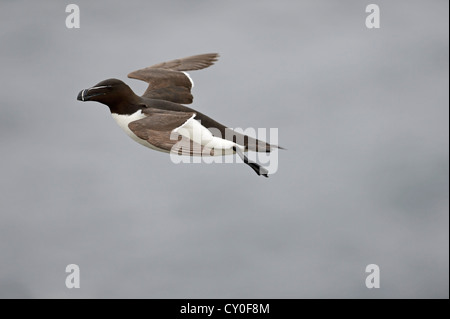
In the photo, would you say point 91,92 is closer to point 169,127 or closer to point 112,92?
point 112,92

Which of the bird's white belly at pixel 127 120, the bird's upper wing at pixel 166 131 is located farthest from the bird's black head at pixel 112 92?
the bird's upper wing at pixel 166 131

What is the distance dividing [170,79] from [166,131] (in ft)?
13.5

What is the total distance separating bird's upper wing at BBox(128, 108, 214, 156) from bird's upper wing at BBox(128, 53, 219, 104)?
2.81 metres

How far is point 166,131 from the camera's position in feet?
47.4

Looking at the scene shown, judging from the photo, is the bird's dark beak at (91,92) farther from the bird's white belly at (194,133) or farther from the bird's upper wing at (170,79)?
the bird's upper wing at (170,79)

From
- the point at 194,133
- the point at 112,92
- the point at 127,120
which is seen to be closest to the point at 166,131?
the point at 194,133

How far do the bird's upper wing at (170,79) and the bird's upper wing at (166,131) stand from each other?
2809mm

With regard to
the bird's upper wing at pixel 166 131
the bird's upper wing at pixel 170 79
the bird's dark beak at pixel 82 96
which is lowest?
the bird's upper wing at pixel 166 131

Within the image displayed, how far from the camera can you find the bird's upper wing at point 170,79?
59.1 feet

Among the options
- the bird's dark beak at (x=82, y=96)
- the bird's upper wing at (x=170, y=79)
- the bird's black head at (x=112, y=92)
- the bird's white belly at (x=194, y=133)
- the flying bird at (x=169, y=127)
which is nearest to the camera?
the flying bird at (x=169, y=127)

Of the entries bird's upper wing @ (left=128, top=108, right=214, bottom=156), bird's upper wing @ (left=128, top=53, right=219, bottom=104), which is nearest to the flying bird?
bird's upper wing @ (left=128, top=108, right=214, bottom=156)

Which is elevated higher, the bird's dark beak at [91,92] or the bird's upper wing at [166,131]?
the bird's dark beak at [91,92]

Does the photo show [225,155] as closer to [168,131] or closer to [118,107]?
[168,131]

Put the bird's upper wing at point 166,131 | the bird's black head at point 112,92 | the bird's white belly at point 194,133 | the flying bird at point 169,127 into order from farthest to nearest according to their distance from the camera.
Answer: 1. the bird's black head at point 112,92
2. the bird's white belly at point 194,133
3. the flying bird at point 169,127
4. the bird's upper wing at point 166,131
